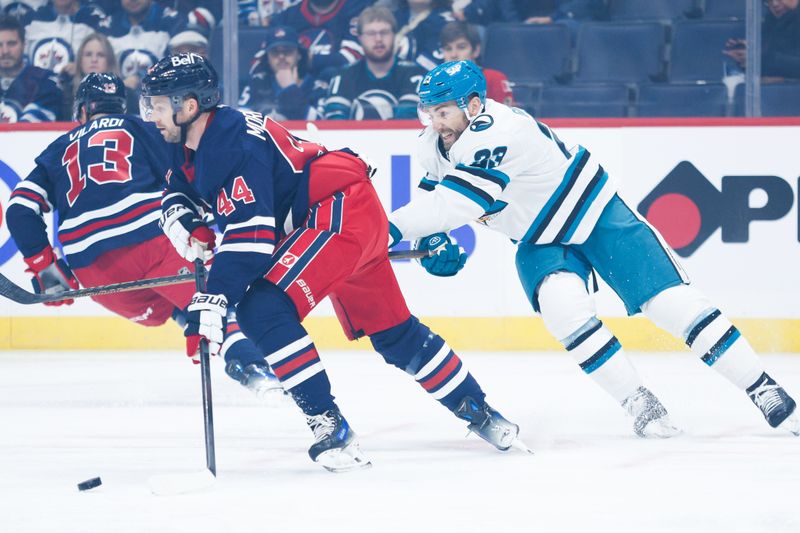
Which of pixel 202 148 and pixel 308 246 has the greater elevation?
pixel 202 148

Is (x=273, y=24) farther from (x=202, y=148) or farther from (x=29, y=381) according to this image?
(x=202, y=148)

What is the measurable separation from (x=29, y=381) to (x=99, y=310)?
100 cm

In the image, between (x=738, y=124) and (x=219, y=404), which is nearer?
(x=219, y=404)

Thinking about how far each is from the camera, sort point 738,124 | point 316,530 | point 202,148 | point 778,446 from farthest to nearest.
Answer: point 738,124
point 778,446
point 202,148
point 316,530

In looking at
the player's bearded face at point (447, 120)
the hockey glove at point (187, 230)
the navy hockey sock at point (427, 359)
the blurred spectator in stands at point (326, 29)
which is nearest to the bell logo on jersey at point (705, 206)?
the blurred spectator in stands at point (326, 29)

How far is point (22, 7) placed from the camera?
6.32 m

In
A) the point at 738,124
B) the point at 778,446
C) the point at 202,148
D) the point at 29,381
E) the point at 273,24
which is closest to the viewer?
the point at 202,148

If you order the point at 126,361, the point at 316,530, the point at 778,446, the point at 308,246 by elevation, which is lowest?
the point at 126,361

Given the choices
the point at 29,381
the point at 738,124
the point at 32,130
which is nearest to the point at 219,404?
the point at 29,381

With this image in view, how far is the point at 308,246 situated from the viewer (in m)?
2.83

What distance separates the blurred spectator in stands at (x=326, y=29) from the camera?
6.12m

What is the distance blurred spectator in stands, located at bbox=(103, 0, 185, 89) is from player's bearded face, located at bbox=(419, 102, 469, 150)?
3322mm

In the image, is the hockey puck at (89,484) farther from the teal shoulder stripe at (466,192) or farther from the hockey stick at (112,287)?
the teal shoulder stripe at (466,192)

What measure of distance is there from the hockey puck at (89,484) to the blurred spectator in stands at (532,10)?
13.4 feet
